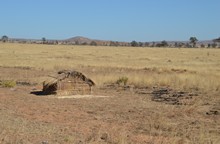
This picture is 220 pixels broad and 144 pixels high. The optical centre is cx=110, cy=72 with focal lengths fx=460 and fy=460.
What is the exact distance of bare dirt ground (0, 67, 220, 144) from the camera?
10.1 metres

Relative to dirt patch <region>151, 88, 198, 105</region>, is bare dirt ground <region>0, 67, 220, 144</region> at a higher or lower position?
higher

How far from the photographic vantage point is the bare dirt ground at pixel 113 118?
10.1m

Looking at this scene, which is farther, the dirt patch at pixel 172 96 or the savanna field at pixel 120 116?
the dirt patch at pixel 172 96

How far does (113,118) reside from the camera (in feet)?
47.0

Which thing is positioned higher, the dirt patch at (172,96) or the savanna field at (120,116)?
the savanna field at (120,116)

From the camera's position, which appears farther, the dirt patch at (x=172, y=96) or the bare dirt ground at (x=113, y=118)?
the dirt patch at (x=172, y=96)

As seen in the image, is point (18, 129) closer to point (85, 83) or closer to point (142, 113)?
point (142, 113)

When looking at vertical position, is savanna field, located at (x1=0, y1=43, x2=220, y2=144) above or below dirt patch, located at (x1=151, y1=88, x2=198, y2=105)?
above

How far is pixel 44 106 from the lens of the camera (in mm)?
16281

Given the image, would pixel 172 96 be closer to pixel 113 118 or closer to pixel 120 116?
pixel 120 116

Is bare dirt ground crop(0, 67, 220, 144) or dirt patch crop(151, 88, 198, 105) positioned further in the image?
dirt patch crop(151, 88, 198, 105)

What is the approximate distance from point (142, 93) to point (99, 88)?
116 inches

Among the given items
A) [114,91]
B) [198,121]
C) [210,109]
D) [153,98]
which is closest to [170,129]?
[198,121]

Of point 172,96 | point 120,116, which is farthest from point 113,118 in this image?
point 172,96
